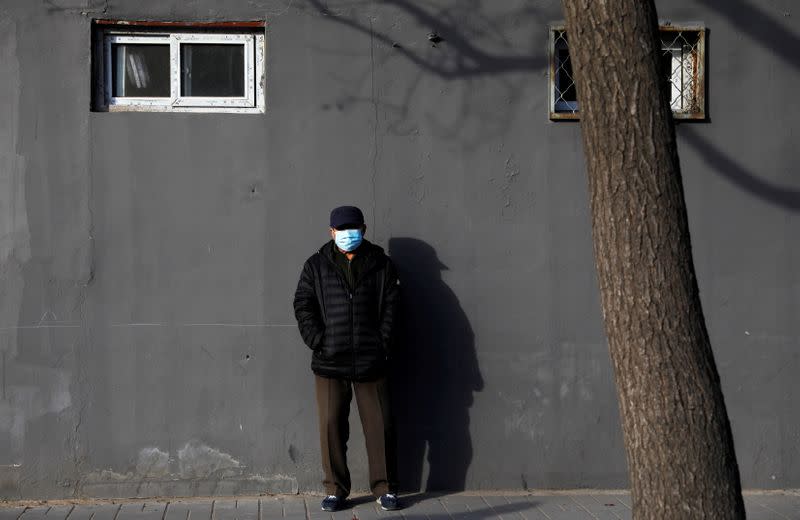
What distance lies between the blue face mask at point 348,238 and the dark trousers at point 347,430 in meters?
0.88

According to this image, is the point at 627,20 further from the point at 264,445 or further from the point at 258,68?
the point at 264,445

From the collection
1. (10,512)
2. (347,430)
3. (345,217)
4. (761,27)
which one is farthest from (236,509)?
(761,27)

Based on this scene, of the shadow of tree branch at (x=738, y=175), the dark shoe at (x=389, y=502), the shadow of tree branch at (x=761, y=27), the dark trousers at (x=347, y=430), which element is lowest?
the dark shoe at (x=389, y=502)

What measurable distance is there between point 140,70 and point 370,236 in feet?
6.40

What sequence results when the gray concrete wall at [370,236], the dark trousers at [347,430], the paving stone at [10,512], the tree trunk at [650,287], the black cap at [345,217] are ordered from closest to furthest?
the tree trunk at [650,287], the paving stone at [10,512], the black cap at [345,217], the dark trousers at [347,430], the gray concrete wall at [370,236]

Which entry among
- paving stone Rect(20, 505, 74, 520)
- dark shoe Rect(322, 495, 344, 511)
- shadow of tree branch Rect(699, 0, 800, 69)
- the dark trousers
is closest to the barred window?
shadow of tree branch Rect(699, 0, 800, 69)

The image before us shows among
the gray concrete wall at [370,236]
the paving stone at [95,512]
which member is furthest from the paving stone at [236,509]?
the paving stone at [95,512]

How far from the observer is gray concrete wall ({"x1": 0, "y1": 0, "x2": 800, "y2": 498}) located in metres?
6.94

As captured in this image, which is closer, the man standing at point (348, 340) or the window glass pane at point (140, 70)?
the man standing at point (348, 340)

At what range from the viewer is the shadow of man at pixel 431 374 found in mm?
7211

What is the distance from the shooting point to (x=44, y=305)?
22.7 feet

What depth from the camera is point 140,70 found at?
7.17m

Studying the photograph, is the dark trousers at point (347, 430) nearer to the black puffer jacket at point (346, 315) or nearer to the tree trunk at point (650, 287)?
the black puffer jacket at point (346, 315)

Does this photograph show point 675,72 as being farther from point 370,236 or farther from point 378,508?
point 378,508
